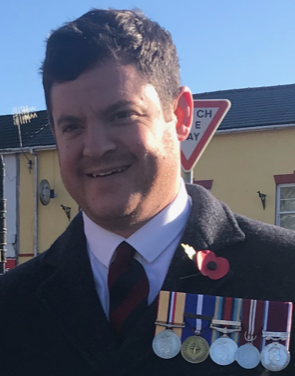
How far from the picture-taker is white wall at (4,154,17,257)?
15.1 m

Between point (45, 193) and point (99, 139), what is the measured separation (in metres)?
13.2

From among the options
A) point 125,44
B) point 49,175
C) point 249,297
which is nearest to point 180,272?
point 249,297

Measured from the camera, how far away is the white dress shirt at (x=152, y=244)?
6.16ft

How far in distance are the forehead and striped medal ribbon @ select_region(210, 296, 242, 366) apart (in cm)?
72

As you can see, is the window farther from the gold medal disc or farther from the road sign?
the gold medal disc

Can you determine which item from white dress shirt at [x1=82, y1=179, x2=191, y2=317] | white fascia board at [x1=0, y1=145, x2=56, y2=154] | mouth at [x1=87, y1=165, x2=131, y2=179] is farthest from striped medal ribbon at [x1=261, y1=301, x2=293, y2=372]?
white fascia board at [x1=0, y1=145, x2=56, y2=154]

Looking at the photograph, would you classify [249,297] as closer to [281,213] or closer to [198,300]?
[198,300]

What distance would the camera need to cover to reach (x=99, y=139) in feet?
5.62

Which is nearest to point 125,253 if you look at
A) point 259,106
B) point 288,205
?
point 288,205

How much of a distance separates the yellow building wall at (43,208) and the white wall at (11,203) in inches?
7.5

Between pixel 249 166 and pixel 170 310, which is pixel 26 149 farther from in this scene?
pixel 170 310

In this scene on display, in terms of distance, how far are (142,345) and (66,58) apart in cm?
97

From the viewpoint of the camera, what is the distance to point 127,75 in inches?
67.6

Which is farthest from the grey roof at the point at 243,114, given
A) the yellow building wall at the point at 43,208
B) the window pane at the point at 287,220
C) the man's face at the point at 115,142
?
the man's face at the point at 115,142
